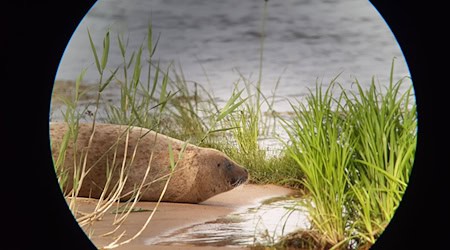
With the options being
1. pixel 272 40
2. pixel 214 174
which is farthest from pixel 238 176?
pixel 272 40

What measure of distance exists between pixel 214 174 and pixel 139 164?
336 millimetres

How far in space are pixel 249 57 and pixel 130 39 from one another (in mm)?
516

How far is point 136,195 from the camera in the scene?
2953 mm

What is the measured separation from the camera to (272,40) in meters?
2.91

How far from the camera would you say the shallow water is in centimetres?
279

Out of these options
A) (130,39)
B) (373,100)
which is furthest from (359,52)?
(130,39)

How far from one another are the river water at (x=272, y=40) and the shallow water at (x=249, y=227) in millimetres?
425

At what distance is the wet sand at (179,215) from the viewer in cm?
287

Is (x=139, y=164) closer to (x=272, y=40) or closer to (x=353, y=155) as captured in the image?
(x=272, y=40)

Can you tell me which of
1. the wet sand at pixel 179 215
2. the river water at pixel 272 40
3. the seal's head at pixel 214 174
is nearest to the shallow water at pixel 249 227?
the wet sand at pixel 179 215

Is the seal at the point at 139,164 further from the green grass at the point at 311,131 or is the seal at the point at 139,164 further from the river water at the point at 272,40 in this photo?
the river water at the point at 272,40

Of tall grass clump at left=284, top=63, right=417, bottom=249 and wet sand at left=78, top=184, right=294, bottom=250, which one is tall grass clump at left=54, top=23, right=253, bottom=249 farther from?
tall grass clump at left=284, top=63, right=417, bottom=249

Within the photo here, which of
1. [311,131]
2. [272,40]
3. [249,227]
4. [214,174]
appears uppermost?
[272,40]

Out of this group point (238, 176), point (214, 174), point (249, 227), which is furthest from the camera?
point (214, 174)
